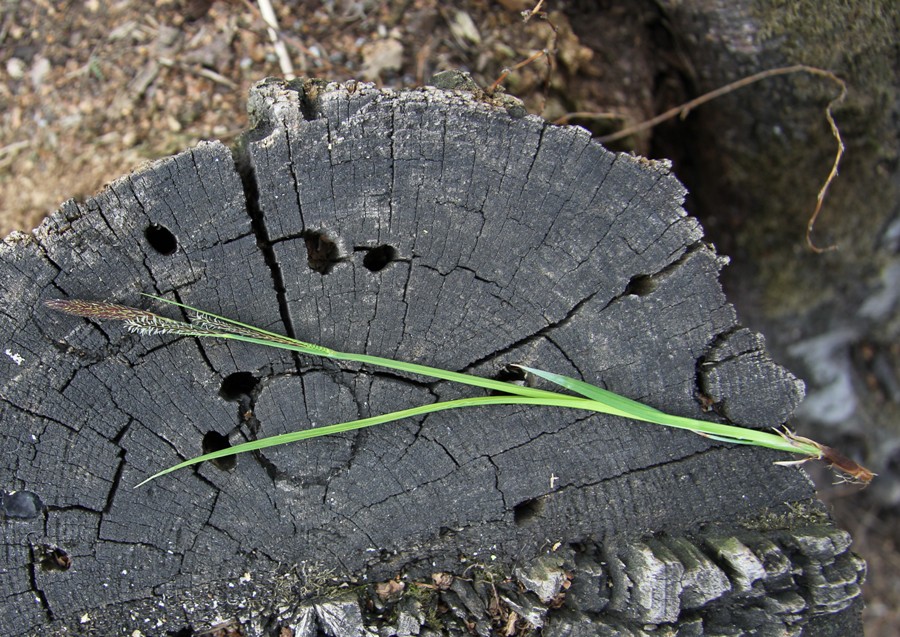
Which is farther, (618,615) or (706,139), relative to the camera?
(706,139)

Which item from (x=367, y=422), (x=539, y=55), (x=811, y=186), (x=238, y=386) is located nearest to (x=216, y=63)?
(x=539, y=55)

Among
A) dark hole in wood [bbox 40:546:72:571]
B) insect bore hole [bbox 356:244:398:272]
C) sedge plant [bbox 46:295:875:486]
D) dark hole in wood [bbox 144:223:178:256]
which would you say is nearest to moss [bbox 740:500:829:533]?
sedge plant [bbox 46:295:875:486]

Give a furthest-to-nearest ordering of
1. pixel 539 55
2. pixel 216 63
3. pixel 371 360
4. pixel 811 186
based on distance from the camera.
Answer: pixel 811 186 < pixel 216 63 < pixel 539 55 < pixel 371 360

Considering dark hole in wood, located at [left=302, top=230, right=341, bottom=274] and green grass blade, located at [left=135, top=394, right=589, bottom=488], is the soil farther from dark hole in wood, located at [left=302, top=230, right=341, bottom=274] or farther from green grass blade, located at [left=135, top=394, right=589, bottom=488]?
green grass blade, located at [left=135, top=394, right=589, bottom=488]

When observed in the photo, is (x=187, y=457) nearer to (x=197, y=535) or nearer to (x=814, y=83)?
(x=197, y=535)

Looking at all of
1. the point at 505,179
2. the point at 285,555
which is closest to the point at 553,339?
the point at 505,179

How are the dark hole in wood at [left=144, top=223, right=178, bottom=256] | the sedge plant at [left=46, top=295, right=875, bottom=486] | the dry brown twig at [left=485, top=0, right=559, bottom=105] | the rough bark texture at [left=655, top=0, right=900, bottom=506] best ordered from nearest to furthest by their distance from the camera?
the sedge plant at [left=46, top=295, right=875, bottom=486] → the dark hole in wood at [left=144, top=223, right=178, bottom=256] → the dry brown twig at [left=485, top=0, right=559, bottom=105] → the rough bark texture at [left=655, top=0, right=900, bottom=506]

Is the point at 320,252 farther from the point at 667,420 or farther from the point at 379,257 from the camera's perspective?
the point at 667,420
